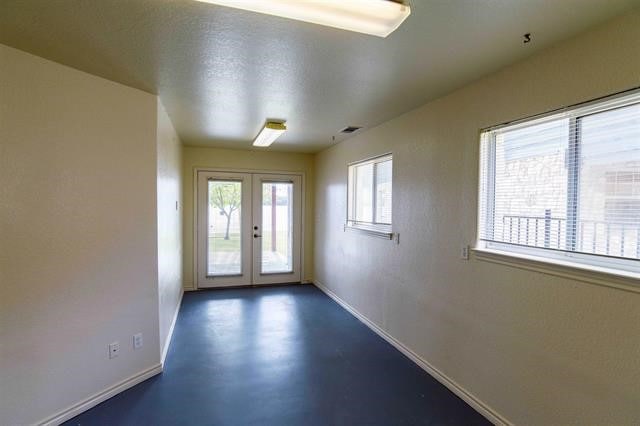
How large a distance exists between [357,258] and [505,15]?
3198 millimetres

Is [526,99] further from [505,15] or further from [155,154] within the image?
[155,154]

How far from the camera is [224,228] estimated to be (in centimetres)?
568

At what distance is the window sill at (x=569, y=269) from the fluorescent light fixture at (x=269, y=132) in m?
2.51

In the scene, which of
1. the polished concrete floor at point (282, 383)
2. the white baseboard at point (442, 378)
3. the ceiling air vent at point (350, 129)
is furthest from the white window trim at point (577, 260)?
the ceiling air vent at point (350, 129)

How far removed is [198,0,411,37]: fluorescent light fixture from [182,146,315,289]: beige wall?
4.29 m

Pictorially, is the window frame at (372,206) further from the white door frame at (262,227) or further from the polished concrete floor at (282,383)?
the white door frame at (262,227)

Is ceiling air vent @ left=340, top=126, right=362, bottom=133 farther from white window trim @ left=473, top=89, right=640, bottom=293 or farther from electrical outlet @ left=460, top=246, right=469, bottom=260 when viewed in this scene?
electrical outlet @ left=460, top=246, right=469, bottom=260

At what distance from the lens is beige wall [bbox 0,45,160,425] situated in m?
1.98

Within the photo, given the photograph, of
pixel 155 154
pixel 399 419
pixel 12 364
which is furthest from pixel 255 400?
pixel 155 154

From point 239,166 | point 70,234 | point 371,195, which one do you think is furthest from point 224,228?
point 70,234

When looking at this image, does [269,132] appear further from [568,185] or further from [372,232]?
[568,185]

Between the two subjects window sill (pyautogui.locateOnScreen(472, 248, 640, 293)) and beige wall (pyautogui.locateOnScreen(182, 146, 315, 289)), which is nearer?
window sill (pyautogui.locateOnScreen(472, 248, 640, 293))

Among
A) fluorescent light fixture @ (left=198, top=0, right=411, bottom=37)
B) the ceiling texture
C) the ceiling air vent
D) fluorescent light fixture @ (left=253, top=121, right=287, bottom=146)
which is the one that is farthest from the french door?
fluorescent light fixture @ (left=198, top=0, right=411, bottom=37)

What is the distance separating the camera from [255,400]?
2455mm
